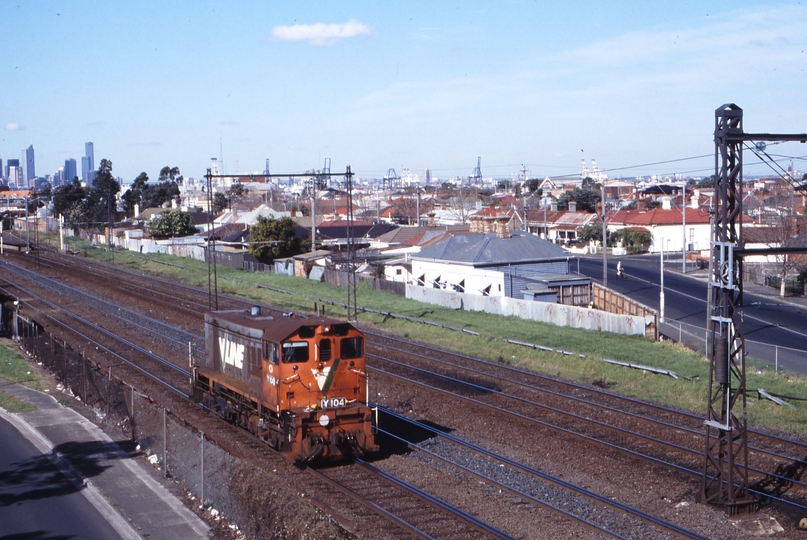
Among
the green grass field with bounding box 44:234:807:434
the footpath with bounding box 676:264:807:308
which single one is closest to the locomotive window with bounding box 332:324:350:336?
the green grass field with bounding box 44:234:807:434

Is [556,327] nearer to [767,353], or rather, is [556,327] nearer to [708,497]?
[767,353]

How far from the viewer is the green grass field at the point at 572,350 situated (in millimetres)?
24438

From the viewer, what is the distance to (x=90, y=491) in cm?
1498

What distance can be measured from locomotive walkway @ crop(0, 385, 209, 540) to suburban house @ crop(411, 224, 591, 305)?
28.5 meters

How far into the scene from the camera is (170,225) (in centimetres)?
9125

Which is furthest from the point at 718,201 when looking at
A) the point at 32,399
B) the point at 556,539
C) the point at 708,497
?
the point at 32,399

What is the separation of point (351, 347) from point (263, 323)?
2361 millimetres

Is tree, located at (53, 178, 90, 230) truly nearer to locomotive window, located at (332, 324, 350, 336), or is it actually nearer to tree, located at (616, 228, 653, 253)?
tree, located at (616, 228, 653, 253)

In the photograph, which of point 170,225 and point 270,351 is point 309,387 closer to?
point 270,351

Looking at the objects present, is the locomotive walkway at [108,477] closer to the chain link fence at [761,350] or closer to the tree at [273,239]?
the chain link fence at [761,350]

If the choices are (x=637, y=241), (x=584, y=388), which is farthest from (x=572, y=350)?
(x=637, y=241)

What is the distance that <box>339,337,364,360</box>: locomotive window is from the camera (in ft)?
54.3

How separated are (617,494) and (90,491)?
10.3 m

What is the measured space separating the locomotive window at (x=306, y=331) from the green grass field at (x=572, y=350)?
41.9ft
